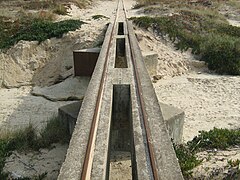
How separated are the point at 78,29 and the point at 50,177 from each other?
1140 cm

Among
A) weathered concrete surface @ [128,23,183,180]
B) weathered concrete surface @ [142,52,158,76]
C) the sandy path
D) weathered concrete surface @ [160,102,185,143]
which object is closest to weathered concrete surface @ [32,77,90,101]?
weathered concrete surface @ [142,52,158,76]

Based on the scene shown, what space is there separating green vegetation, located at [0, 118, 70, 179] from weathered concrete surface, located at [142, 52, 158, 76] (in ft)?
18.4

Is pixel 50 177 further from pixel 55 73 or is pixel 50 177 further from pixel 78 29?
pixel 78 29

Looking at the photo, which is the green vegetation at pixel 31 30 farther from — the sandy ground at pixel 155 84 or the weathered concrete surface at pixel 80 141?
the weathered concrete surface at pixel 80 141

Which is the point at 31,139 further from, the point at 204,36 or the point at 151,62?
the point at 204,36

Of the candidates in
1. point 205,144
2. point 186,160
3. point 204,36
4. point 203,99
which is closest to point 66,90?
point 203,99

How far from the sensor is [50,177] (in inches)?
236

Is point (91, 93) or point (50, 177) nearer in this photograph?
point (50, 177)

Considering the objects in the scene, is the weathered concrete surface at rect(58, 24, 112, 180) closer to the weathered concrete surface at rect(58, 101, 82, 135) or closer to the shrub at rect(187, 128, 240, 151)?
the weathered concrete surface at rect(58, 101, 82, 135)

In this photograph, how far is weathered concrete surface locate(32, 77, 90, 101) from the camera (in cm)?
1136

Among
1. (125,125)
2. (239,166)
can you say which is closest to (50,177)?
(125,125)

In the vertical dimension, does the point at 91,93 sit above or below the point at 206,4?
below

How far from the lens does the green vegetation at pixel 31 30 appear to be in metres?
15.8

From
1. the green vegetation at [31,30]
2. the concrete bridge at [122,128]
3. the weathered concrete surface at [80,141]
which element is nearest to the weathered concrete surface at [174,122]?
the concrete bridge at [122,128]
